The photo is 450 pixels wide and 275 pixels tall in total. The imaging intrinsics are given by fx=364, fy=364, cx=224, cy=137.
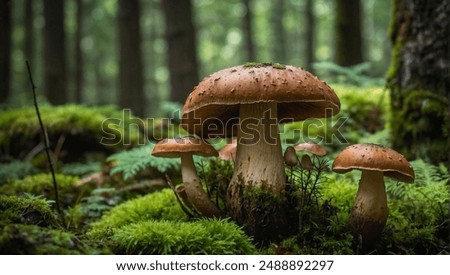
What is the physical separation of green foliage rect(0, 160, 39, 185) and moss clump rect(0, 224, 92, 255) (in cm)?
266

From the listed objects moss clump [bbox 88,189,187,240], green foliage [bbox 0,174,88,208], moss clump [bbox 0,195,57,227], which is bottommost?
green foliage [bbox 0,174,88,208]

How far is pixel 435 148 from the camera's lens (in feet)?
12.1

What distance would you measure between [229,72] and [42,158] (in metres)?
3.97

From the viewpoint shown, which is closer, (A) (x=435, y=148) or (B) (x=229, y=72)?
(B) (x=229, y=72)

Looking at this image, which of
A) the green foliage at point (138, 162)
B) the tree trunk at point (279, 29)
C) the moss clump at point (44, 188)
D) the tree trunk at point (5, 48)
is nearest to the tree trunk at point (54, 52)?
the tree trunk at point (5, 48)

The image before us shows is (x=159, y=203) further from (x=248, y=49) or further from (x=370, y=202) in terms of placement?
(x=248, y=49)

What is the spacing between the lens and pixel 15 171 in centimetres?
439

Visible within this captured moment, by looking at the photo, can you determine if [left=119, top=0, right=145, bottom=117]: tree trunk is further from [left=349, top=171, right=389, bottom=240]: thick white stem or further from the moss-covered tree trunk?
[left=349, top=171, right=389, bottom=240]: thick white stem

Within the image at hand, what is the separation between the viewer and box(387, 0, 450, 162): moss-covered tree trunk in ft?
11.8

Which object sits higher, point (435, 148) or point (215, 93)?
point (215, 93)

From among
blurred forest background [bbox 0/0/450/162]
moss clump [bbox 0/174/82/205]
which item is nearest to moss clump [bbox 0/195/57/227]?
moss clump [bbox 0/174/82/205]

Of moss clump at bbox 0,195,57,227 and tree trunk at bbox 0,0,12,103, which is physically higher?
tree trunk at bbox 0,0,12,103
